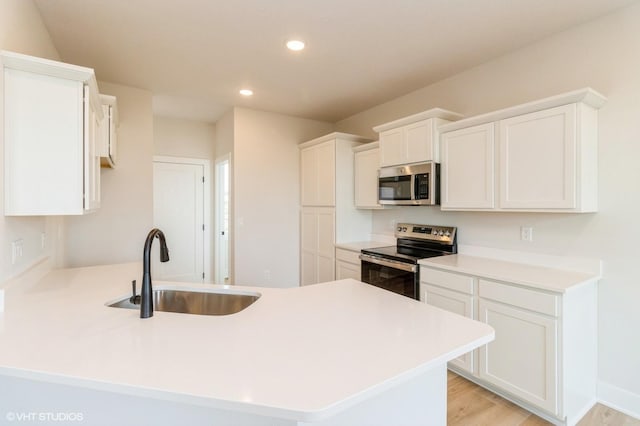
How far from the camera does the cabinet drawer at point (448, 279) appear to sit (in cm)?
231

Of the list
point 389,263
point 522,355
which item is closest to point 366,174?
point 389,263

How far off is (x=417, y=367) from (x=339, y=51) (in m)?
2.46

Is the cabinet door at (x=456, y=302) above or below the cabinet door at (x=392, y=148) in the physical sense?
below

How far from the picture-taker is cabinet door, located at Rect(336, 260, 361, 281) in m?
3.49

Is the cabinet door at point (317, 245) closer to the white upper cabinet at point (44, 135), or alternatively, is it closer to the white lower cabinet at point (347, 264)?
the white lower cabinet at point (347, 264)

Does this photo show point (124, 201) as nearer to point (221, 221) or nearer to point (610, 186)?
point (221, 221)

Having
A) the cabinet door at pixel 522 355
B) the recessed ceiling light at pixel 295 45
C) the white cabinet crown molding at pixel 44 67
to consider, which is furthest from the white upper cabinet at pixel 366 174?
the white cabinet crown molding at pixel 44 67

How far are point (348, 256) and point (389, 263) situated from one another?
2.47 ft

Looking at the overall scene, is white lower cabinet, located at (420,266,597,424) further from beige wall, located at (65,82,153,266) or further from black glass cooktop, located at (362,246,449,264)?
beige wall, located at (65,82,153,266)

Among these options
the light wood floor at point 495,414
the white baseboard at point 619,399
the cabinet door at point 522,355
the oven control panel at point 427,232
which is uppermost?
the oven control panel at point 427,232

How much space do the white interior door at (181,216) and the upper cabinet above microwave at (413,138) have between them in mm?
3116

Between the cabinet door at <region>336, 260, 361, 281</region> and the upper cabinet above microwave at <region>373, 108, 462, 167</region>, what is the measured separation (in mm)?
1184

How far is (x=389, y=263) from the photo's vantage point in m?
2.96

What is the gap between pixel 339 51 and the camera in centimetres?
261
